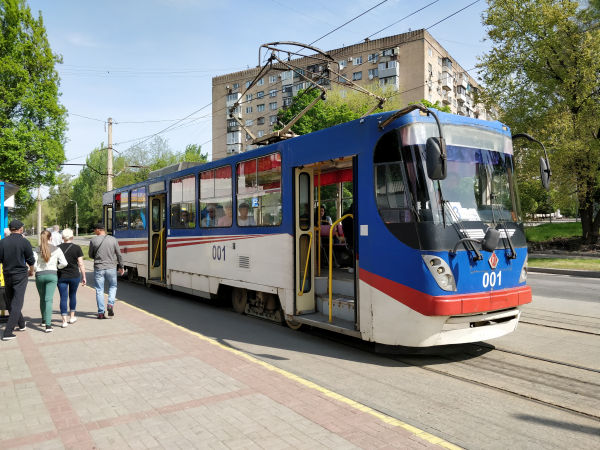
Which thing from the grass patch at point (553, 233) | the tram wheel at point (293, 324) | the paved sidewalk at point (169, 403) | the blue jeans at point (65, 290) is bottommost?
the paved sidewalk at point (169, 403)

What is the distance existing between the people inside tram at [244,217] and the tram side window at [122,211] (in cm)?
746

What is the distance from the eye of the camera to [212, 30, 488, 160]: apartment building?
5322cm

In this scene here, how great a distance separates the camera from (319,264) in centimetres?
798

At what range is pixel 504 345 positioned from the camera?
22.5 ft

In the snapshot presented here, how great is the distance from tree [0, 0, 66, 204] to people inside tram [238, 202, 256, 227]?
16.0 meters

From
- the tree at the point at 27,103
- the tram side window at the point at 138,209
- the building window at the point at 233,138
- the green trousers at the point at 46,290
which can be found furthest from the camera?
the building window at the point at 233,138

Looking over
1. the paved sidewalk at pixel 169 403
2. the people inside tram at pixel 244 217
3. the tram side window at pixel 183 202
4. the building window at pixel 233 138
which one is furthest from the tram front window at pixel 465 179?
the building window at pixel 233 138

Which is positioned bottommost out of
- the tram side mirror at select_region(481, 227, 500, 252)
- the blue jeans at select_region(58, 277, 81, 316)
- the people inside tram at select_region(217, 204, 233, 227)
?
the blue jeans at select_region(58, 277, 81, 316)

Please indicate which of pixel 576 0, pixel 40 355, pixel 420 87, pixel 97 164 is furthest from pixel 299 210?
pixel 97 164

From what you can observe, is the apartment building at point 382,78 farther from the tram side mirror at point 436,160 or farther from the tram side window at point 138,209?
the tram side mirror at point 436,160

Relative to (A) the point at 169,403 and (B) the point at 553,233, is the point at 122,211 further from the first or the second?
(B) the point at 553,233

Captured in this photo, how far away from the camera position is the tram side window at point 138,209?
1396 cm

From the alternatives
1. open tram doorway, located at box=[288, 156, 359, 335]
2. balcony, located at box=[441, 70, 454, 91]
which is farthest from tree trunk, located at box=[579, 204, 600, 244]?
balcony, located at box=[441, 70, 454, 91]

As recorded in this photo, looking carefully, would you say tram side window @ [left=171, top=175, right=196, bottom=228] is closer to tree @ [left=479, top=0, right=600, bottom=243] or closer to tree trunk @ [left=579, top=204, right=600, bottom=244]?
tree @ [left=479, top=0, right=600, bottom=243]
